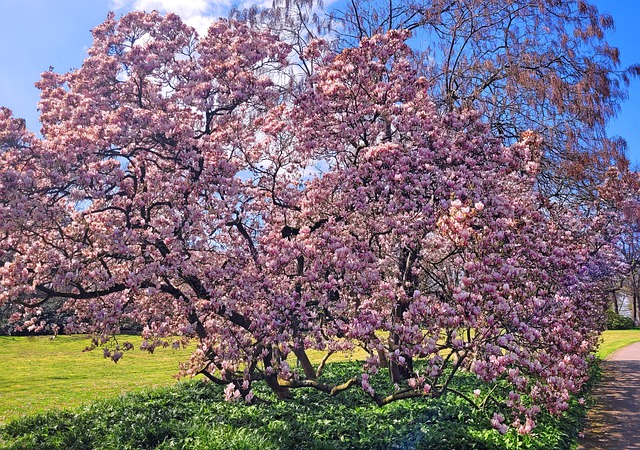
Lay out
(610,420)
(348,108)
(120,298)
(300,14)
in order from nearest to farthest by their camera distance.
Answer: (120,298) < (348,108) < (610,420) < (300,14)

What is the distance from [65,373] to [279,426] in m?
17.5

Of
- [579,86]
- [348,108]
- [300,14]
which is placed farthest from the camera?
[300,14]

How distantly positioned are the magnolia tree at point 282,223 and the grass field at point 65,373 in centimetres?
274

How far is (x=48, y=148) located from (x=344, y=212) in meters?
5.42

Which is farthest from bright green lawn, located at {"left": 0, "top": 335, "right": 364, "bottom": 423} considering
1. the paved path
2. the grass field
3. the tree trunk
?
the paved path

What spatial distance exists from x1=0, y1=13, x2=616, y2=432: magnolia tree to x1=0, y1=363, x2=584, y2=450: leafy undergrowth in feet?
1.94

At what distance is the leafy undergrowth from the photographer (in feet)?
27.9

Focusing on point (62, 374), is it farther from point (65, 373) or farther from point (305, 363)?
point (305, 363)

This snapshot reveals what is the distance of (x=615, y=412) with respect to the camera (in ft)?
43.4

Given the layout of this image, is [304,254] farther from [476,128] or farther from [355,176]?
[476,128]

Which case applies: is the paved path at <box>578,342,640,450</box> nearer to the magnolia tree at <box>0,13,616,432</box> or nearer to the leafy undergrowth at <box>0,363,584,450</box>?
the leafy undergrowth at <box>0,363,584,450</box>

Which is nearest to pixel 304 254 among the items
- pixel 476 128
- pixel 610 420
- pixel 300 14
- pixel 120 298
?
pixel 120 298

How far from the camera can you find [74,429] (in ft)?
32.2

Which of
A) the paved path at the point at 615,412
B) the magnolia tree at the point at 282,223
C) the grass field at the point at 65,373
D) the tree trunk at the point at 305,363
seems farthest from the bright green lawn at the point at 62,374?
the paved path at the point at 615,412
